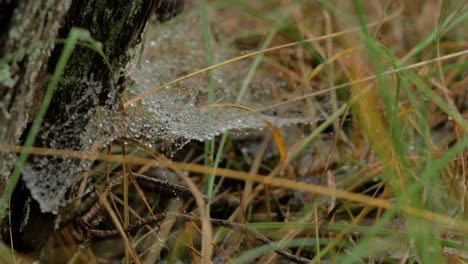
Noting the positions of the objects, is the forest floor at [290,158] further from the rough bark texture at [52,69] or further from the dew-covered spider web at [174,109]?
the rough bark texture at [52,69]

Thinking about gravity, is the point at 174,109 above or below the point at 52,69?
below

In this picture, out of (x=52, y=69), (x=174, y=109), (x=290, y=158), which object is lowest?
(x=290, y=158)

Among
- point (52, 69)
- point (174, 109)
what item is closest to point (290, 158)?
point (174, 109)

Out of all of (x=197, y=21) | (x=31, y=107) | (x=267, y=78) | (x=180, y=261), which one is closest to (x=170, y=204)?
(x=180, y=261)

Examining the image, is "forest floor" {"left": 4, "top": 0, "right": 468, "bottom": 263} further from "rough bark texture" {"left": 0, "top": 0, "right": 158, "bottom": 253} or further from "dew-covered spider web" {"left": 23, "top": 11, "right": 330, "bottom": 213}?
"rough bark texture" {"left": 0, "top": 0, "right": 158, "bottom": 253}

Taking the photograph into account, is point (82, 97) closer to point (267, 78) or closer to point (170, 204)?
point (170, 204)

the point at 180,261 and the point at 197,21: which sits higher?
the point at 197,21

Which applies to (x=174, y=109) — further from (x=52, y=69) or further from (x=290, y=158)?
(x=52, y=69)
